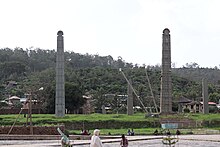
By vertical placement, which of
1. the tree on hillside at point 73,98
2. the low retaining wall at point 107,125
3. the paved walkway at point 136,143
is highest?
the tree on hillside at point 73,98

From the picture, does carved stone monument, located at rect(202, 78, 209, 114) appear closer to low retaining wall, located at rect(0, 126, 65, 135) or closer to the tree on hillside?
the tree on hillside

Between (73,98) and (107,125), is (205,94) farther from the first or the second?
(107,125)

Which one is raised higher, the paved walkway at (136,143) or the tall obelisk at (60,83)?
the tall obelisk at (60,83)

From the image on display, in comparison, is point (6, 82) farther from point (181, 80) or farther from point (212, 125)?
point (212, 125)

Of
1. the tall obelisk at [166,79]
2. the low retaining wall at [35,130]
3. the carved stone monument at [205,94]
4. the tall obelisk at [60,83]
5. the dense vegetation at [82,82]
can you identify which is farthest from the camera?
the dense vegetation at [82,82]

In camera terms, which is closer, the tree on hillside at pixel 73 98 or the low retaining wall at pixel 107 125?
the low retaining wall at pixel 107 125

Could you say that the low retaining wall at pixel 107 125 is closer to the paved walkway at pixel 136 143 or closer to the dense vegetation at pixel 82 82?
the paved walkway at pixel 136 143

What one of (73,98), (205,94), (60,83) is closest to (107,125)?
(60,83)

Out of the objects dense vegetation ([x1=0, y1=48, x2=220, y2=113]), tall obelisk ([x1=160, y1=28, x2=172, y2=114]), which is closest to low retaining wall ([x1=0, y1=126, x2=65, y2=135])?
tall obelisk ([x1=160, y1=28, x2=172, y2=114])

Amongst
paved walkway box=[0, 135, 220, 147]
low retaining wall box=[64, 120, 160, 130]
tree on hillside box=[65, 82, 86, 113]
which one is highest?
tree on hillside box=[65, 82, 86, 113]

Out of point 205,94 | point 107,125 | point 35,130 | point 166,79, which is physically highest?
point 166,79

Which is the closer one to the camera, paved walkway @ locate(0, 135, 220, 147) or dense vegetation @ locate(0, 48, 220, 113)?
paved walkway @ locate(0, 135, 220, 147)

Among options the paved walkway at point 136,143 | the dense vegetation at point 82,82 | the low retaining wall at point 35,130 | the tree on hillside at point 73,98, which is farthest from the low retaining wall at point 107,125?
the tree on hillside at point 73,98

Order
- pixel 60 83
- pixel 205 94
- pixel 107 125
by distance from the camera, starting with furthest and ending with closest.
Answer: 1. pixel 205 94
2. pixel 60 83
3. pixel 107 125
